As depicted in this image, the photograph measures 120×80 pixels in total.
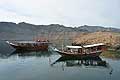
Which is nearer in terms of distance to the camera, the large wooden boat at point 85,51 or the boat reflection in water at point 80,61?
the boat reflection in water at point 80,61

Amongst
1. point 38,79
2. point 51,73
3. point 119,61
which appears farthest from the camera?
point 119,61

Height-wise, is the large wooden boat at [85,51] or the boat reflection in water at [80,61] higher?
the large wooden boat at [85,51]

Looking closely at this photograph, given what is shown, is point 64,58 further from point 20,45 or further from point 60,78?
point 20,45

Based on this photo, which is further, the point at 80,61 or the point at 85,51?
the point at 85,51

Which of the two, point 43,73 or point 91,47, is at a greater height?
point 91,47

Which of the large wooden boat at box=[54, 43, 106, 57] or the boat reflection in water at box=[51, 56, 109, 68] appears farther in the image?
the large wooden boat at box=[54, 43, 106, 57]

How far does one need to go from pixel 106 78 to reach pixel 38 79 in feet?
36.0

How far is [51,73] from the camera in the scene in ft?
137

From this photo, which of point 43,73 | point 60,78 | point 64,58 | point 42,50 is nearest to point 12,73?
point 43,73

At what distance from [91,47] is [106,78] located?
26.1 metres

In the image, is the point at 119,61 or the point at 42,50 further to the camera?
the point at 42,50

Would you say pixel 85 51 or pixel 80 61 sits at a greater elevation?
pixel 85 51

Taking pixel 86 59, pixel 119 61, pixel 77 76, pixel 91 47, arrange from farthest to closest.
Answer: pixel 91 47, pixel 86 59, pixel 119 61, pixel 77 76

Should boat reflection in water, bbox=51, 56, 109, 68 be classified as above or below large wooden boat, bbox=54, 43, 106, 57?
below
